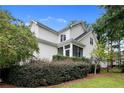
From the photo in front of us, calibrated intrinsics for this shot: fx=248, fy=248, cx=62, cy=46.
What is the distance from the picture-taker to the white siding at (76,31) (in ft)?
80.0

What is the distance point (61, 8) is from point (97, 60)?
5316mm

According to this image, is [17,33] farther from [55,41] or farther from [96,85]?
[55,41]

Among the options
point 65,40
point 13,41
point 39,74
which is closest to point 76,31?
point 65,40

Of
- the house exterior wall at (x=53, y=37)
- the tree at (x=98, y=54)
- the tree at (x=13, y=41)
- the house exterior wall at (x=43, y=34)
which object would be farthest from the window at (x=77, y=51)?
the tree at (x=13, y=41)

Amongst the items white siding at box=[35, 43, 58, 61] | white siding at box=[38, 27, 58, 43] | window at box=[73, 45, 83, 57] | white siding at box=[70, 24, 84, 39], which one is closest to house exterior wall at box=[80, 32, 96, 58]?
window at box=[73, 45, 83, 57]

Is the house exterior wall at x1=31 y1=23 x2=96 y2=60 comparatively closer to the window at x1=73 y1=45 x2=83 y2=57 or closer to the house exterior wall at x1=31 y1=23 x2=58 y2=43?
the house exterior wall at x1=31 y1=23 x2=58 y2=43

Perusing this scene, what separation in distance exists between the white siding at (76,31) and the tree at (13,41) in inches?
404

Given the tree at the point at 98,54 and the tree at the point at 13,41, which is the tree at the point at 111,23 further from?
the tree at the point at 13,41

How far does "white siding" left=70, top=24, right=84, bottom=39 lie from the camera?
24.4 metres

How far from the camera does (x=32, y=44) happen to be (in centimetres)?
1388

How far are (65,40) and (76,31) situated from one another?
215cm

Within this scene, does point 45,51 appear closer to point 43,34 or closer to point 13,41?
point 43,34

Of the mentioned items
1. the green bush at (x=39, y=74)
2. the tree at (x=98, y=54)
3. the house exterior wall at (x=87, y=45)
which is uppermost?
the house exterior wall at (x=87, y=45)

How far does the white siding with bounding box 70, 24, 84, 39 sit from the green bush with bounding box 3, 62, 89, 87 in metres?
10.4
